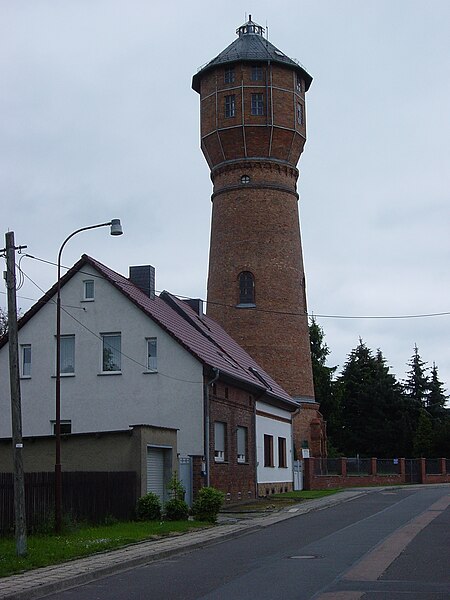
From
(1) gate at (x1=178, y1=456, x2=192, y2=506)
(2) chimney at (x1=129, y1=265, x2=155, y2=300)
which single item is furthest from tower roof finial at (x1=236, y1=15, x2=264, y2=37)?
(1) gate at (x1=178, y1=456, x2=192, y2=506)

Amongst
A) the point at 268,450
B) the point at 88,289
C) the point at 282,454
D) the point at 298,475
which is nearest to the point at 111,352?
the point at 88,289

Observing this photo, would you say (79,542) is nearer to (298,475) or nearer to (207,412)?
(207,412)

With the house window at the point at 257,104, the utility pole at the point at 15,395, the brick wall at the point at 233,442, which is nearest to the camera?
the utility pole at the point at 15,395

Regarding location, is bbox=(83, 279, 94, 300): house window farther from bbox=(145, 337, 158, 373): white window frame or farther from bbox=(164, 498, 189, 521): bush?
bbox=(164, 498, 189, 521): bush

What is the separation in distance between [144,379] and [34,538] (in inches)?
497

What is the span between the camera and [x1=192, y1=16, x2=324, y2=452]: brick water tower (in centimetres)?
4638

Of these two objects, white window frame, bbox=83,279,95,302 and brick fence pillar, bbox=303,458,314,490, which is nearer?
white window frame, bbox=83,279,95,302

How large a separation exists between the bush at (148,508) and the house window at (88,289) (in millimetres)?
10758

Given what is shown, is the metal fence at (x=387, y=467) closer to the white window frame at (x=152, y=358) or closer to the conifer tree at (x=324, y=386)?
the conifer tree at (x=324, y=386)

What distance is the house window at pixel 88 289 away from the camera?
1262 inches

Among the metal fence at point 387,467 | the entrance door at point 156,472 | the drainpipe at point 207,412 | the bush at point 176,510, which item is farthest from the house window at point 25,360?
the metal fence at point 387,467

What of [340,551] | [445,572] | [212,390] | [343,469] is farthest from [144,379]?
[343,469]

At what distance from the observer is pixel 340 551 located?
16.4 metres

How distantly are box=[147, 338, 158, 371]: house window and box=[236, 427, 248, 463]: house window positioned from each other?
458 cm
